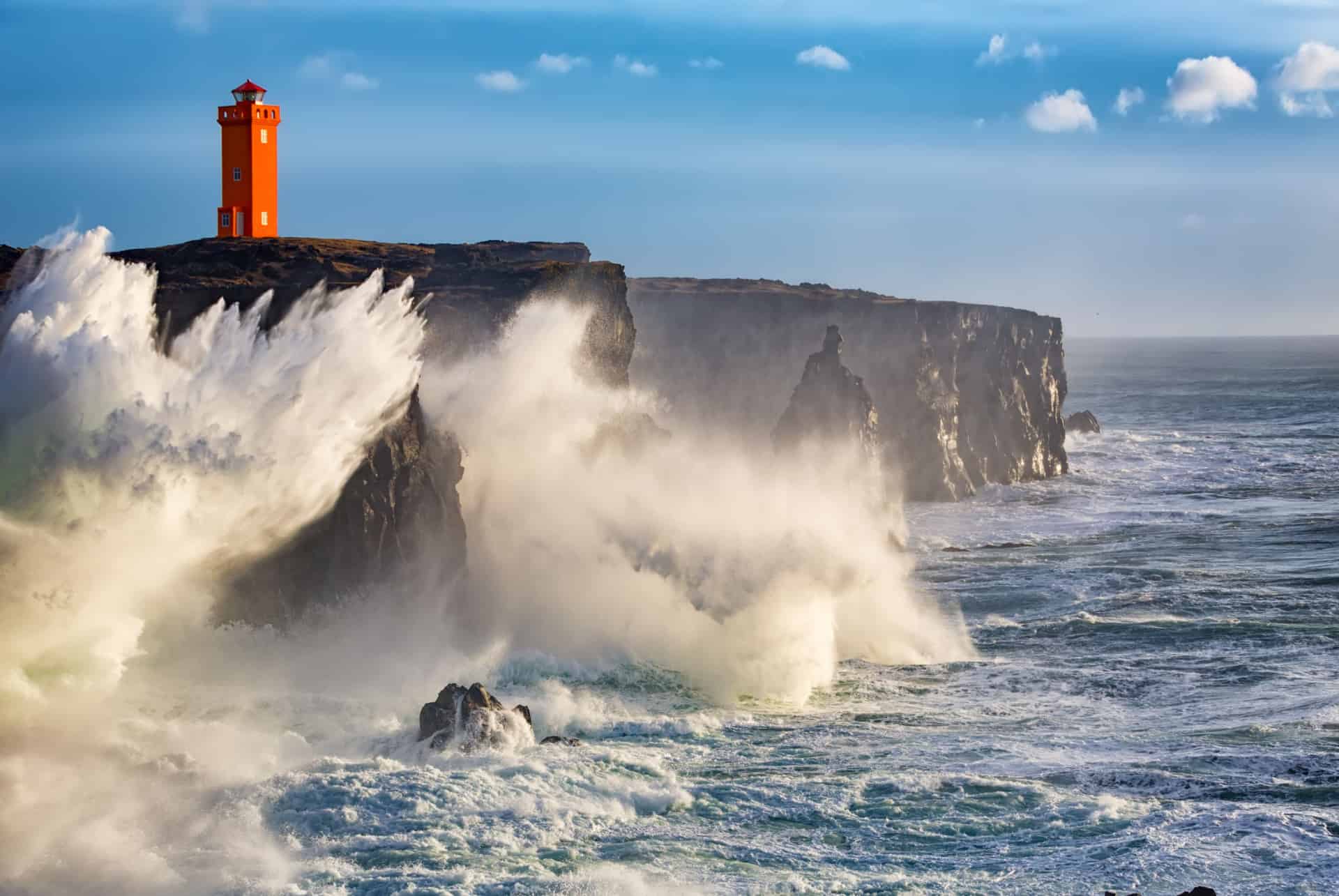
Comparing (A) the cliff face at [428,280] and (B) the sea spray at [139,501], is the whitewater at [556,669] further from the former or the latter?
(A) the cliff face at [428,280]

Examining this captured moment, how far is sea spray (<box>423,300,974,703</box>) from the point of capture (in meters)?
31.8

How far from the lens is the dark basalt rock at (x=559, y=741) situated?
2502 cm

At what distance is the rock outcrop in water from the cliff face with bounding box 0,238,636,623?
14.6 metres

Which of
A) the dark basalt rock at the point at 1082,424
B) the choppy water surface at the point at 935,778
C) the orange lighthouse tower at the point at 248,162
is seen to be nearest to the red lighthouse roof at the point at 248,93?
the orange lighthouse tower at the point at 248,162

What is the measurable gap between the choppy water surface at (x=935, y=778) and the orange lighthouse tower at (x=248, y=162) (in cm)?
1644

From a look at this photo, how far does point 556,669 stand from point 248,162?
57.5ft

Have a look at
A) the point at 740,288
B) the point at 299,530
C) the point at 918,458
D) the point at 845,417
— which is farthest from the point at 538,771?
the point at 740,288

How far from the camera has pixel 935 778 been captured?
23406 mm

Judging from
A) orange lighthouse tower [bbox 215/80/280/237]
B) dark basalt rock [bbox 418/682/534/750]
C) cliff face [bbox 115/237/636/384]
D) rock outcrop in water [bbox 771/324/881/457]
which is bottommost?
dark basalt rock [bbox 418/682/534/750]

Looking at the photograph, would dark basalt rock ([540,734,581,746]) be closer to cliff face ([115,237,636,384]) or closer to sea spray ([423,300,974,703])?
sea spray ([423,300,974,703])

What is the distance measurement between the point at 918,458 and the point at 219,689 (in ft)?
134

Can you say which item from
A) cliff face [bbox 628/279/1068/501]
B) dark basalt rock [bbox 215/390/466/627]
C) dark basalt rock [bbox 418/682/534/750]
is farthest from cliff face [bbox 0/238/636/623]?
cliff face [bbox 628/279/1068/501]

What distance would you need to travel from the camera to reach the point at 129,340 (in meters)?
28.8

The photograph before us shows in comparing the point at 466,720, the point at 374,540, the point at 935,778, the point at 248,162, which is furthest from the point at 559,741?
Answer: the point at 248,162
